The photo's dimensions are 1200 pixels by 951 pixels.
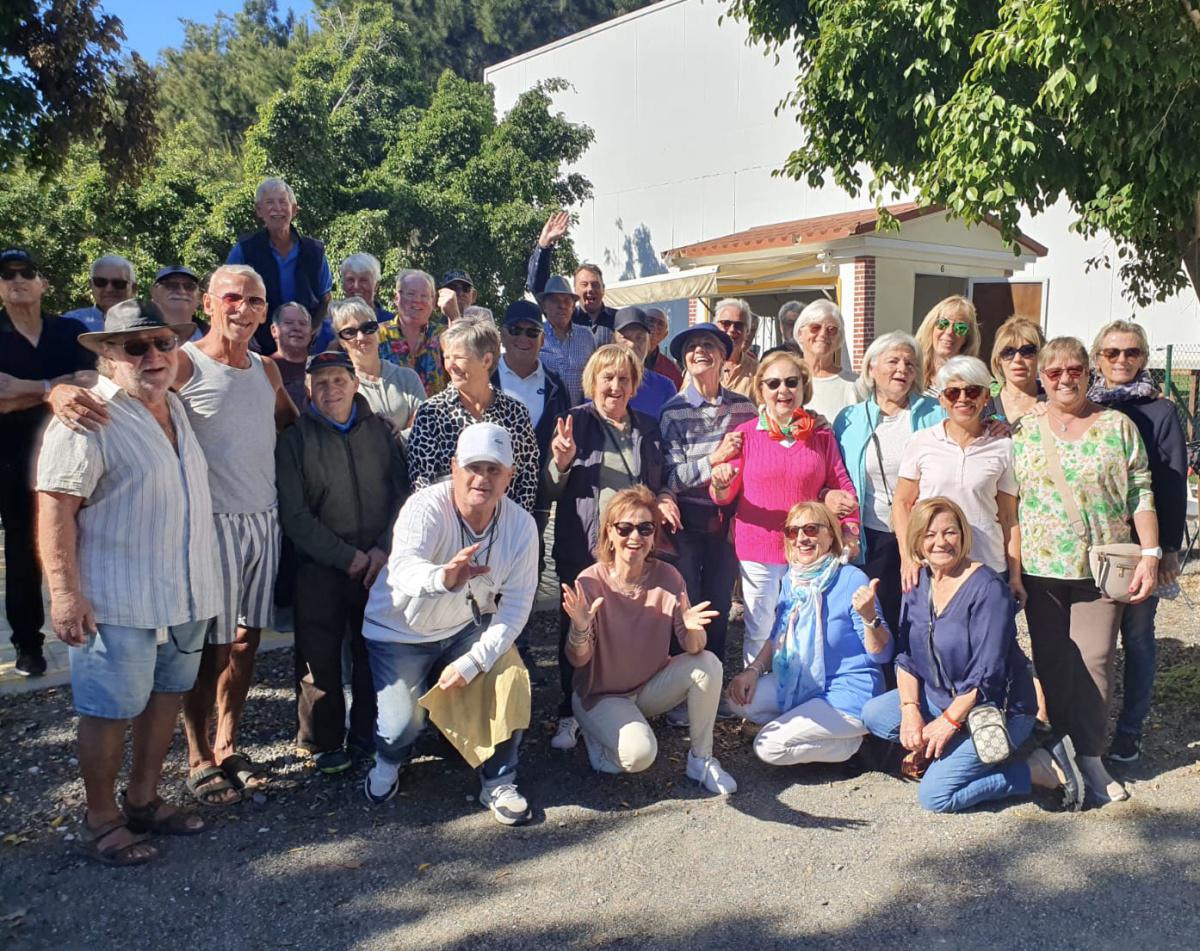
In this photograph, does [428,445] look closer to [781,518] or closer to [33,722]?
[781,518]

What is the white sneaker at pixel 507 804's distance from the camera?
12.2 feet

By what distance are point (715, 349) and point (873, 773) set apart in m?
2.06

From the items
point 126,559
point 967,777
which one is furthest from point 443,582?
point 967,777

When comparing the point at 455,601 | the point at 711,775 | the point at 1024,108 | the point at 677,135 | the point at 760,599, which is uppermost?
the point at 677,135

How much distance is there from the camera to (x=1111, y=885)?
3279 millimetres

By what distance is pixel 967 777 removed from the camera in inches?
149

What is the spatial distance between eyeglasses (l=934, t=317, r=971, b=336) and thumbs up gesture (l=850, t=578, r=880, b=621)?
5.27ft

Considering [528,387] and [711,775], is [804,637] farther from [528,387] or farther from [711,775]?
[528,387]

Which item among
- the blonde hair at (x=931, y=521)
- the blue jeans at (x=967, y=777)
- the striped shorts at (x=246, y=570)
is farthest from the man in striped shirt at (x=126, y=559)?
the blue jeans at (x=967, y=777)

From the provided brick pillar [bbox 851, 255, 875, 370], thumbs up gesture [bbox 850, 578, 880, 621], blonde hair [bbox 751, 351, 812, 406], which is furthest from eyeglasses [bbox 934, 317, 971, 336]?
brick pillar [bbox 851, 255, 875, 370]

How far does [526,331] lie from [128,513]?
91.8 inches

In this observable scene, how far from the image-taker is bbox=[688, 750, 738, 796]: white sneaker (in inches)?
157

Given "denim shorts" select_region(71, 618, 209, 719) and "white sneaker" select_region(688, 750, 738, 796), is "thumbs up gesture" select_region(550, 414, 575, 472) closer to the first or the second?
"white sneaker" select_region(688, 750, 738, 796)

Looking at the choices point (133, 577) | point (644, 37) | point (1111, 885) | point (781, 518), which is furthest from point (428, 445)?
point (644, 37)
